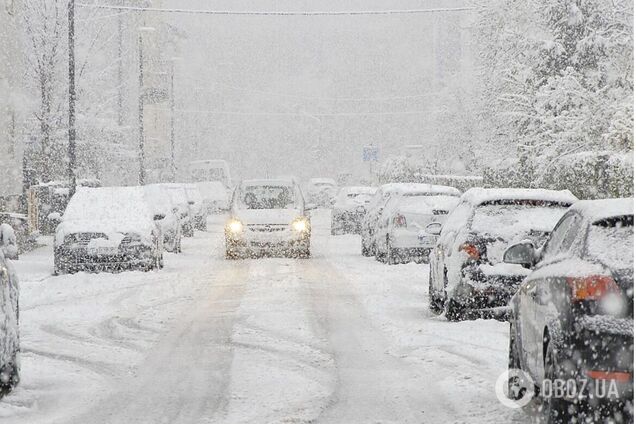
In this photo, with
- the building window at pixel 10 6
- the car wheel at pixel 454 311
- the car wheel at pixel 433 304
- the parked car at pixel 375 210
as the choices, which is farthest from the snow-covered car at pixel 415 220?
the building window at pixel 10 6

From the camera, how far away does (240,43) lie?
157375 millimetres

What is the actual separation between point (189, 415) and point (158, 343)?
13.2 feet

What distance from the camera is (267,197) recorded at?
2600 cm

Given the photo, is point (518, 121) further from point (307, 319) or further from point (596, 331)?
point (596, 331)

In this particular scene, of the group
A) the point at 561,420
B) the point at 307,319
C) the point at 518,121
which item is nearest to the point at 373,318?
the point at 307,319

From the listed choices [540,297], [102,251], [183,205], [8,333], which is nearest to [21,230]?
[183,205]

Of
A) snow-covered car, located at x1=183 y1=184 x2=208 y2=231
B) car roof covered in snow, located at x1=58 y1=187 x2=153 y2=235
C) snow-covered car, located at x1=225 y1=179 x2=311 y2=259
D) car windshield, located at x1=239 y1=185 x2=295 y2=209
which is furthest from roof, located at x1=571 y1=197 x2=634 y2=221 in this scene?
snow-covered car, located at x1=183 y1=184 x2=208 y2=231

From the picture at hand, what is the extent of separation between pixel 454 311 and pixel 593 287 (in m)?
7.15

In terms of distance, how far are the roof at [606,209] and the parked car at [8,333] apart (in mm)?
4322

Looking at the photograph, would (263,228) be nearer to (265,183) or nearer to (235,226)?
(235,226)

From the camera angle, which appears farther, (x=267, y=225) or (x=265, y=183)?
(x=265, y=183)

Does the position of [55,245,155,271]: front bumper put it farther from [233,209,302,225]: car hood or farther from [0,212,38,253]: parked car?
[0,212,38,253]: parked car

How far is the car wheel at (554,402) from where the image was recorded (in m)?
6.89

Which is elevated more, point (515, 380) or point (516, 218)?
point (516, 218)
